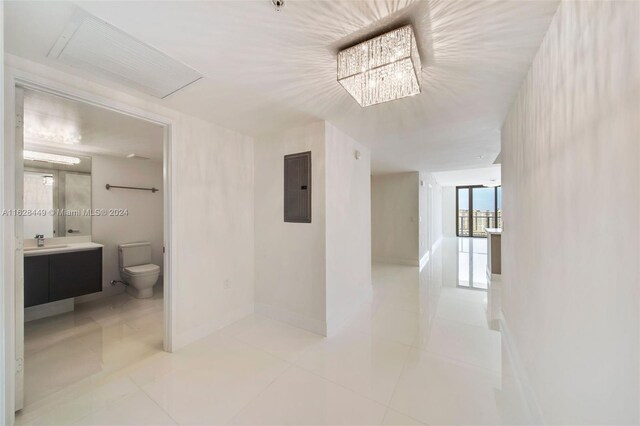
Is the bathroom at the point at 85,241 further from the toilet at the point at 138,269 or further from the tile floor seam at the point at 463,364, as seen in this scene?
the tile floor seam at the point at 463,364

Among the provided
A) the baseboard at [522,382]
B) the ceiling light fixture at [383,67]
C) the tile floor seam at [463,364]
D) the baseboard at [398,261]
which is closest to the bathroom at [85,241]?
the ceiling light fixture at [383,67]

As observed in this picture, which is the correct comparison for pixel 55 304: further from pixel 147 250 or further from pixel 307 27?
pixel 307 27

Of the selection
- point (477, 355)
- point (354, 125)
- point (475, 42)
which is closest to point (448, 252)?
point (477, 355)

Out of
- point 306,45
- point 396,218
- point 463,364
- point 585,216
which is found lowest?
point 463,364

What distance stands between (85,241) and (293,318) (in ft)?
10.5

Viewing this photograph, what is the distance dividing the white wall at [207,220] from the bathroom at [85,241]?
28 cm

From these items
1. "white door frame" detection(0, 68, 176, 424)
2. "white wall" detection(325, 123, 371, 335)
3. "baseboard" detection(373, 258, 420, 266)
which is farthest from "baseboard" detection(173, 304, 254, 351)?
"baseboard" detection(373, 258, 420, 266)

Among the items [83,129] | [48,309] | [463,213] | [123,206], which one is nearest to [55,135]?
[83,129]

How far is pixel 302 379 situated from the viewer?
1.82 meters

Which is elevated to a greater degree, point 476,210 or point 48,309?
point 476,210

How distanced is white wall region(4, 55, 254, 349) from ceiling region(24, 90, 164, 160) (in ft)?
1.59

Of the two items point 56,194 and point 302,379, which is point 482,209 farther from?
point 56,194

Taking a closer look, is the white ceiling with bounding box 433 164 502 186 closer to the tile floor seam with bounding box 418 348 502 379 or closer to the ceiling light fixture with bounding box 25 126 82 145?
the tile floor seam with bounding box 418 348 502 379

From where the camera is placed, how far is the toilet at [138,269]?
11.1 feet
